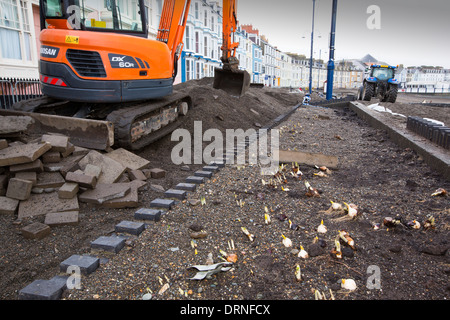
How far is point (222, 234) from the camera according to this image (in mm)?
3725

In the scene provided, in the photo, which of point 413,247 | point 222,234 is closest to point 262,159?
point 222,234

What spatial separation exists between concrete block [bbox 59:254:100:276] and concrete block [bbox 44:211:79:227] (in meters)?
1.20

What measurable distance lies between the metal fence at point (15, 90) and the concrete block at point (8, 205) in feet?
20.9

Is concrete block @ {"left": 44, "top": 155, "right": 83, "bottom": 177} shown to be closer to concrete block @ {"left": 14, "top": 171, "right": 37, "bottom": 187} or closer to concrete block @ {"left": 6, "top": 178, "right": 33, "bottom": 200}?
concrete block @ {"left": 14, "top": 171, "right": 37, "bottom": 187}

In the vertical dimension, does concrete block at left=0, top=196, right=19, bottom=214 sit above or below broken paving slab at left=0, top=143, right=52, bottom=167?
below

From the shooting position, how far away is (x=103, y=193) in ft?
16.1

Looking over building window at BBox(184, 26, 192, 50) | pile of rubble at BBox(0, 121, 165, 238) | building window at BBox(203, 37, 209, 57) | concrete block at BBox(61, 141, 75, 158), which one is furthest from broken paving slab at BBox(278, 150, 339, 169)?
building window at BBox(203, 37, 209, 57)

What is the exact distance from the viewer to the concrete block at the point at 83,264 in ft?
9.84

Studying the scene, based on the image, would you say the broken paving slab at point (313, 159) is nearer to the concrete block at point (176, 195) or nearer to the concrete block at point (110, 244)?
the concrete block at point (176, 195)

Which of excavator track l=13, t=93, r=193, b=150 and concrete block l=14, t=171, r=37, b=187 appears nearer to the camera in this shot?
concrete block l=14, t=171, r=37, b=187

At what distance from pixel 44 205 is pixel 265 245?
317 cm

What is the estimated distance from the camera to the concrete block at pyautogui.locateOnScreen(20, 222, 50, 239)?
3922 millimetres

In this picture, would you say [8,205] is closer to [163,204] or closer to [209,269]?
[163,204]
